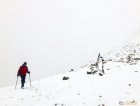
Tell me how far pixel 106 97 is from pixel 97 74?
6.08 metres

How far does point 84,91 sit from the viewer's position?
845 inches

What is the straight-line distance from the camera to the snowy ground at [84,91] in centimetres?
1970

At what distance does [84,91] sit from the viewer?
2147 cm

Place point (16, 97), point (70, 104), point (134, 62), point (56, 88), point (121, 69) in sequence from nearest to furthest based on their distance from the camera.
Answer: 1. point (70, 104)
2. point (16, 97)
3. point (56, 88)
4. point (121, 69)
5. point (134, 62)

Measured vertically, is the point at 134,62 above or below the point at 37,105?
above

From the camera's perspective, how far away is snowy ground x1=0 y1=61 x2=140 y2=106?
1970 centimetres

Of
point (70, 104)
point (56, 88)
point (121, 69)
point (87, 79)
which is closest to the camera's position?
point (70, 104)

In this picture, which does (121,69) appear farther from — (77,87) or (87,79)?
(77,87)

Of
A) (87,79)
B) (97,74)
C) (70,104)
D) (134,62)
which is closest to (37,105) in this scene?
(70,104)

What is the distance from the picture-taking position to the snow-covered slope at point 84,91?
64.7 feet

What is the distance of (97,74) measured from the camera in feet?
85.7

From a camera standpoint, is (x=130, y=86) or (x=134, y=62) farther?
(x=134, y=62)

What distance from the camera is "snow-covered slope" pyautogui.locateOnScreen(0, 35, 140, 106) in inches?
776

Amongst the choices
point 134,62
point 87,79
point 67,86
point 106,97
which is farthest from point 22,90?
point 134,62
